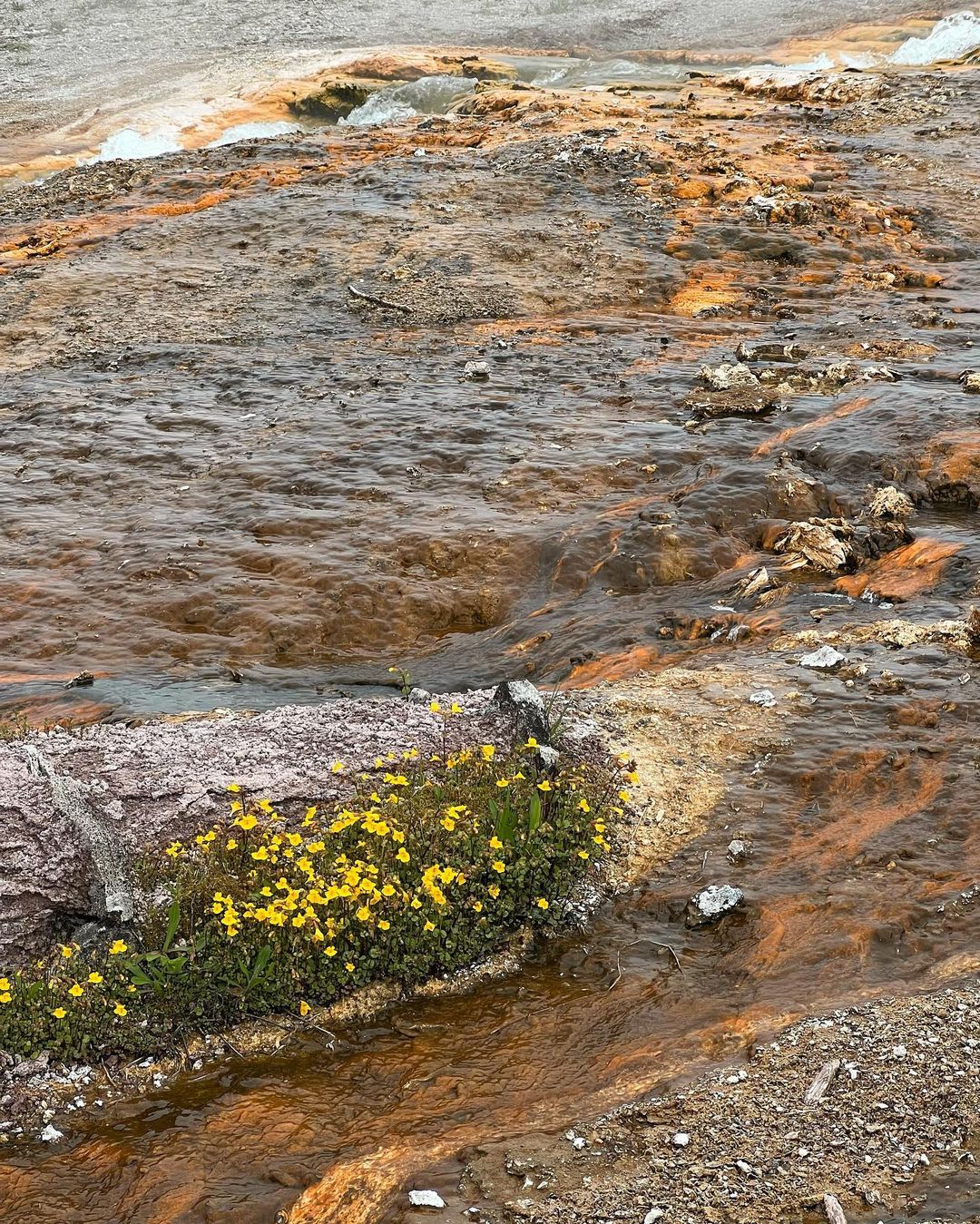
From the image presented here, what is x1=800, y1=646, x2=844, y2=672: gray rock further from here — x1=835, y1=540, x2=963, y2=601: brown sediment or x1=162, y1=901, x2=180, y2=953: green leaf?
x1=162, y1=901, x2=180, y2=953: green leaf

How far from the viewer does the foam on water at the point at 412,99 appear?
27391 millimetres

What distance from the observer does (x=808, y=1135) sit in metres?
3.75

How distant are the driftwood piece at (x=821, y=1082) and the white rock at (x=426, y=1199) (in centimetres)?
126

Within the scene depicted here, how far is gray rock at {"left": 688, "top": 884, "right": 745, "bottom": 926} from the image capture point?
16.0 ft

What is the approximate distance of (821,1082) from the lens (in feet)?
12.9

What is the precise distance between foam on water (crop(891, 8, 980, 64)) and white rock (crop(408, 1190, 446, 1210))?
1265 inches

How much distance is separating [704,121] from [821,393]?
10.4 m

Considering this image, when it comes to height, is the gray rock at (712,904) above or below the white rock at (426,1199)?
below

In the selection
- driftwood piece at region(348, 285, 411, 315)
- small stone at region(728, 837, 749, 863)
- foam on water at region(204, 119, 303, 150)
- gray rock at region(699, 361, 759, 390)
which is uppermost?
foam on water at region(204, 119, 303, 150)

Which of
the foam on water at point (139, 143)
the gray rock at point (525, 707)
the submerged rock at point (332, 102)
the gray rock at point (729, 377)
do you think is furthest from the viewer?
the submerged rock at point (332, 102)

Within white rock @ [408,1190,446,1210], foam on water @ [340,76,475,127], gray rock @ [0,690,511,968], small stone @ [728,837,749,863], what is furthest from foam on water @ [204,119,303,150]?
white rock @ [408,1190,446,1210]

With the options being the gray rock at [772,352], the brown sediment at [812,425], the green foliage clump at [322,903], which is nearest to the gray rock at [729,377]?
the gray rock at [772,352]

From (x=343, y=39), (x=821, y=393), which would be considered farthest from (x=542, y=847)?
(x=343, y=39)

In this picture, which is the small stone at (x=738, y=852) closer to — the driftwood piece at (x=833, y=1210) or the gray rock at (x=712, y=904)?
the gray rock at (x=712, y=904)
